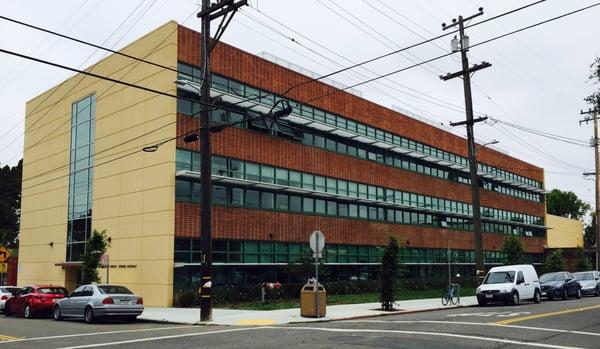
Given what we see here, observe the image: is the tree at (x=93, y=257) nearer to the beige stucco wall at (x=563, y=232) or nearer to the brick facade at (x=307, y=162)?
the brick facade at (x=307, y=162)

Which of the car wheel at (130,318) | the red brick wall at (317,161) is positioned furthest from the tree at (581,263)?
the car wheel at (130,318)

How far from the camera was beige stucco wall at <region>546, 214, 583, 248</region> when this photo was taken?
219 feet

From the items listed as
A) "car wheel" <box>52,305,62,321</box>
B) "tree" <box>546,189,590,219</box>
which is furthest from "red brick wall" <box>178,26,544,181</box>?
"tree" <box>546,189,590,219</box>

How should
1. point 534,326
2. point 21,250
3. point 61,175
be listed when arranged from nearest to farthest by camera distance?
point 534,326
point 61,175
point 21,250

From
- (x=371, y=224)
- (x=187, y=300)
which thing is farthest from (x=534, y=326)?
(x=371, y=224)

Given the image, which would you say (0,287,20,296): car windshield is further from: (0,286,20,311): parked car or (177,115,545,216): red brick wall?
(177,115,545,216): red brick wall

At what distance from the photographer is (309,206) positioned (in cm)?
3475

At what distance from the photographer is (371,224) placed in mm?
39688

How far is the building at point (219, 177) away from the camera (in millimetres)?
28094

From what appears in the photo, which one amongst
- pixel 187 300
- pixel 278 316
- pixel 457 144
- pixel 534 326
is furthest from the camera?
pixel 457 144

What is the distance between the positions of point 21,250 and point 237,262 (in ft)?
60.2

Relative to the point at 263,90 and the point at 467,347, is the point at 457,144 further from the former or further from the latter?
the point at 467,347

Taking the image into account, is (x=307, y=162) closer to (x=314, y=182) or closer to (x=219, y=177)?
(x=314, y=182)

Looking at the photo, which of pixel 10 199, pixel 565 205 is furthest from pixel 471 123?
pixel 565 205
